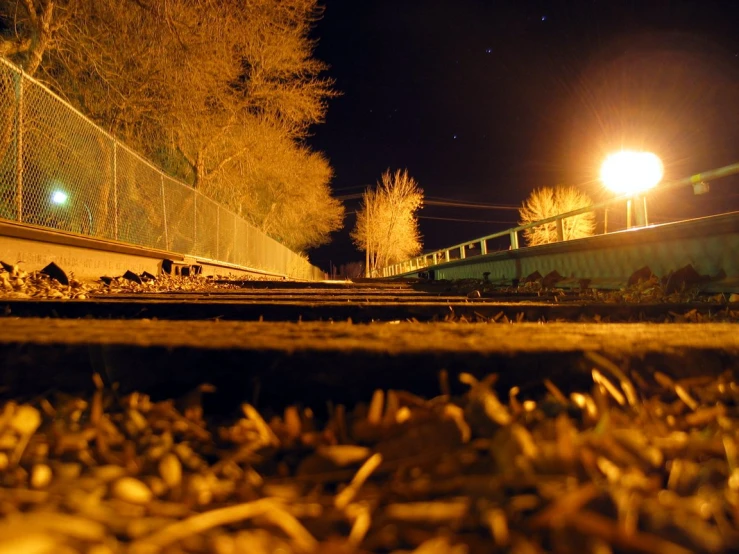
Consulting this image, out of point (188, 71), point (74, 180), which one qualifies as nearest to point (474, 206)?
point (188, 71)

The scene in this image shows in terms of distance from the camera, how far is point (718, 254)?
383 centimetres

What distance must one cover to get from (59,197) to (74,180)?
0.51 metres

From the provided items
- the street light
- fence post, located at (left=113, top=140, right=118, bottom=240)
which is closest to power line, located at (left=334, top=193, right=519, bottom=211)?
the street light

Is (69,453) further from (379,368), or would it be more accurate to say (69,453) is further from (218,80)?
(218,80)

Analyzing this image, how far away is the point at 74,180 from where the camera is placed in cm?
618

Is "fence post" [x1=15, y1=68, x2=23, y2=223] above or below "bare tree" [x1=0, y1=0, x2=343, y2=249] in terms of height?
below

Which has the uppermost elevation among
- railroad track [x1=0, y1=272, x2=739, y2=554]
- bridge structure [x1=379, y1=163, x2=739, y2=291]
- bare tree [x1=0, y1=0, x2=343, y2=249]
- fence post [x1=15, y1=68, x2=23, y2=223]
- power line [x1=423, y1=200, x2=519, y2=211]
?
power line [x1=423, y1=200, x2=519, y2=211]

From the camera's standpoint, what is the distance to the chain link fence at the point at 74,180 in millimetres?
4895

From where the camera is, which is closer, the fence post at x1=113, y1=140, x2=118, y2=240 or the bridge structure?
the bridge structure

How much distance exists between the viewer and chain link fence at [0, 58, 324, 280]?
4895 mm

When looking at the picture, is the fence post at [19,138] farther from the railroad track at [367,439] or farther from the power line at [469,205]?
the power line at [469,205]

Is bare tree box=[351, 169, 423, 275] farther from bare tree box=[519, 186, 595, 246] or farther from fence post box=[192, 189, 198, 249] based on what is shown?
fence post box=[192, 189, 198, 249]

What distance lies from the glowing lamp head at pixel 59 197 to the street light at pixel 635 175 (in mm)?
7337

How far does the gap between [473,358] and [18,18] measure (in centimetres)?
1221
